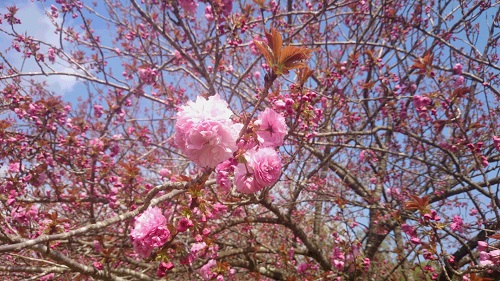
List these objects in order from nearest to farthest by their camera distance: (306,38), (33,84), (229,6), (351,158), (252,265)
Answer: (229,6), (252,265), (33,84), (306,38), (351,158)

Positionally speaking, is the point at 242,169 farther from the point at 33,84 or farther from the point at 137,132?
the point at 33,84

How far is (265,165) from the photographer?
1.33 meters

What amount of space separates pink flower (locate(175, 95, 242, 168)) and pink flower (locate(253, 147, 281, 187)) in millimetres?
114

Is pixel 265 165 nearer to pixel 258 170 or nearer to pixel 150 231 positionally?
pixel 258 170

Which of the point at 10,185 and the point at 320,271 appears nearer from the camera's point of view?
the point at 10,185

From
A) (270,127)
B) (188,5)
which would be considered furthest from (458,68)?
(270,127)

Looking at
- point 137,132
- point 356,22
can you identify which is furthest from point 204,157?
point 356,22

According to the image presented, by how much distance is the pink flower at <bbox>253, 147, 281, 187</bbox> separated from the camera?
1328mm

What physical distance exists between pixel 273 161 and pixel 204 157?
27cm

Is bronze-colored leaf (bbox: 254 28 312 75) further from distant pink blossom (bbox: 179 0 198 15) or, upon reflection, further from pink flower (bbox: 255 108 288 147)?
distant pink blossom (bbox: 179 0 198 15)

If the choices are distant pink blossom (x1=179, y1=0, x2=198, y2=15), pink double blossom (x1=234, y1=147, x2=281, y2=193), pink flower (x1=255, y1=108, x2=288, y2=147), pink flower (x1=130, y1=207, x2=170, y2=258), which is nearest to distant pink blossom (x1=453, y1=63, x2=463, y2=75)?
distant pink blossom (x1=179, y1=0, x2=198, y2=15)

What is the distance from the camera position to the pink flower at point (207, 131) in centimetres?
125

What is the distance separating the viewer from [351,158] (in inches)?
241

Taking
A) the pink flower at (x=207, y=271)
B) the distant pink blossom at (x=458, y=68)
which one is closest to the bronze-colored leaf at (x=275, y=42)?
the pink flower at (x=207, y=271)
